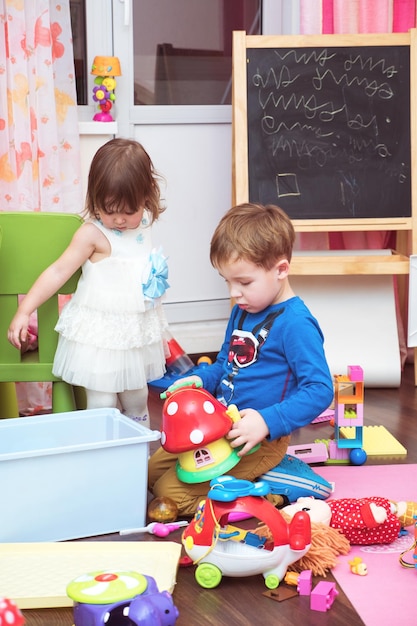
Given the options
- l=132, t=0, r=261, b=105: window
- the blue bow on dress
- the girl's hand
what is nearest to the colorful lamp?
l=132, t=0, r=261, b=105: window

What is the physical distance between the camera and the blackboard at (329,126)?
125 inches

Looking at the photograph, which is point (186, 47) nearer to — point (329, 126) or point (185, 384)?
point (329, 126)

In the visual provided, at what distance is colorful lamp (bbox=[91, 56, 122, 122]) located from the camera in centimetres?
318

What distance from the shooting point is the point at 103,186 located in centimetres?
219

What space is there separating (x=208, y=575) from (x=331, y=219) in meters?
1.74

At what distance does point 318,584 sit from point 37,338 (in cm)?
103

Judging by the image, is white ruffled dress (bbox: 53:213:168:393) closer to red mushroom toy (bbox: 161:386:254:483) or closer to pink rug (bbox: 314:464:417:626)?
red mushroom toy (bbox: 161:386:254:483)

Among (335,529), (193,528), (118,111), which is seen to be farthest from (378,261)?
(193,528)

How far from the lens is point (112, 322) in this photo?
2.23m

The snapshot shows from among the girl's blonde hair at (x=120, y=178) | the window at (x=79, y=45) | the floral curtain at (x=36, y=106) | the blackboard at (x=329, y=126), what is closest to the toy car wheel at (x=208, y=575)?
the girl's blonde hair at (x=120, y=178)

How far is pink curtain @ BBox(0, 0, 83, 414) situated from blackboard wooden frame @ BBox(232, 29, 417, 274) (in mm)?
549

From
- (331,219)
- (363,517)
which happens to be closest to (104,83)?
(331,219)

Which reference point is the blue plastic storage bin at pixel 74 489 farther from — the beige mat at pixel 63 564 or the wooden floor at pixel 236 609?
the wooden floor at pixel 236 609

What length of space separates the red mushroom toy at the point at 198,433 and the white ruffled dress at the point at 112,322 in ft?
0.92
